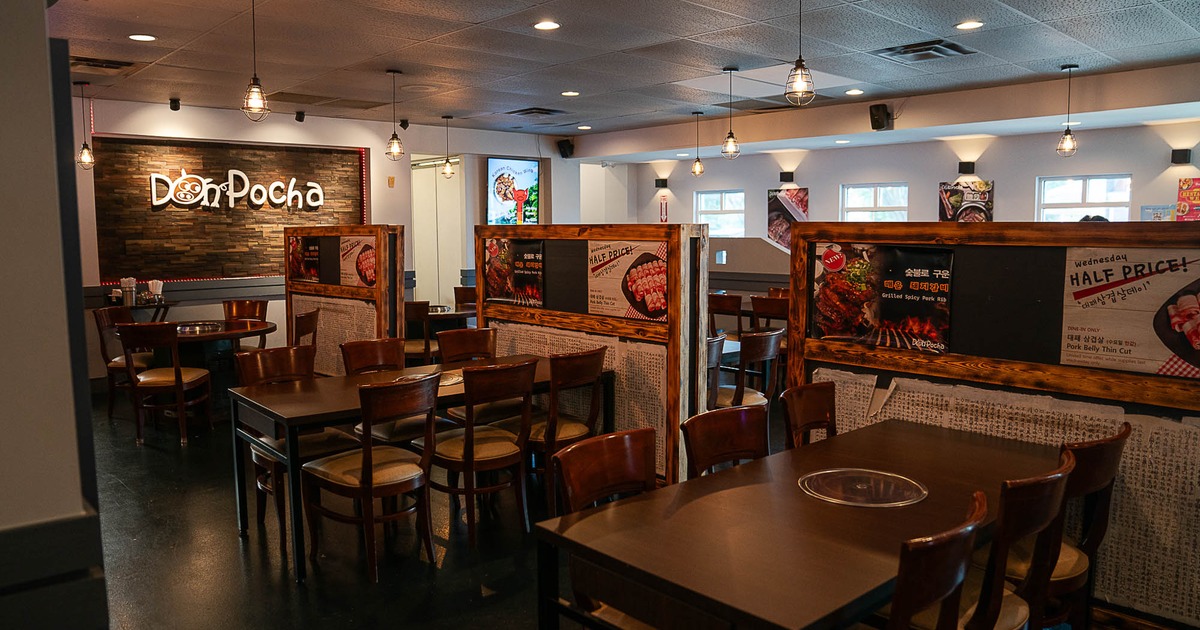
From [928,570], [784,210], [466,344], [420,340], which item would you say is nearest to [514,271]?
[466,344]

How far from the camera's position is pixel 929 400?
124 inches

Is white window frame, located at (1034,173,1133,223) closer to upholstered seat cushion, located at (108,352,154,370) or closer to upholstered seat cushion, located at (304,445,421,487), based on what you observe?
upholstered seat cushion, located at (304,445,421,487)

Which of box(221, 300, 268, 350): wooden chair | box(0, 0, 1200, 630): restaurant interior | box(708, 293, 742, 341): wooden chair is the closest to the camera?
box(0, 0, 1200, 630): restaurant interior

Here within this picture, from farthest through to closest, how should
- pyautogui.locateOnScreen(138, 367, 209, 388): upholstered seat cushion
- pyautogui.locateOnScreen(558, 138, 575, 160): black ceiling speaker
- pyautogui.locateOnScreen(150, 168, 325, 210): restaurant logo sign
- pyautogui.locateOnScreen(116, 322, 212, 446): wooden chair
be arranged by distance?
pyautogui.locateOnScreen(558, 138, 575, 160): black ceiling speaker, pyautogui.locateOnScreen(150, 168, 325, 210): restaurant logo sign, pyautogui.locateOnScreen(138, 367, 209, 388): upholstered seat cushion, pyautogui.locateOnScreen(116, 322, 212, 446): wooden chair

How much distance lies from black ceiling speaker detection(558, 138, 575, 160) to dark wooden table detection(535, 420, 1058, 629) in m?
9.36

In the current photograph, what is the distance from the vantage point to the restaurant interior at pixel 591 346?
1766mm

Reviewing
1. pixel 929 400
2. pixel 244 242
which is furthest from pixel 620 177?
pixel 929 400

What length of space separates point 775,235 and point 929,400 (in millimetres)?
9744

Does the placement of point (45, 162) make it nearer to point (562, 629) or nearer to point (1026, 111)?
point (562, 629)

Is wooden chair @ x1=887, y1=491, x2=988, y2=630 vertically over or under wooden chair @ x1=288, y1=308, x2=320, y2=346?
under

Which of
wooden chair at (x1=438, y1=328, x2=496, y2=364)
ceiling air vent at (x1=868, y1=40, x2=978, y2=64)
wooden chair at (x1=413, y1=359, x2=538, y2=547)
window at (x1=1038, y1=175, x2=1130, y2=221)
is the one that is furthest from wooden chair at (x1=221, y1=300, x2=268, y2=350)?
window at (x1=1038, y1=175, x2=1130, y2=221)

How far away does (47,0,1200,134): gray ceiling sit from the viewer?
4.79 m

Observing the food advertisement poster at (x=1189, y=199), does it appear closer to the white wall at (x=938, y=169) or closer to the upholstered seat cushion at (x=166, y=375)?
the white wall at (x=938, y=169)

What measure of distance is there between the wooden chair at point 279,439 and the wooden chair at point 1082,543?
2.88m
